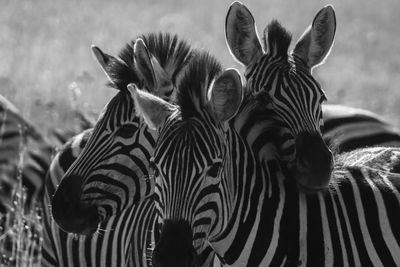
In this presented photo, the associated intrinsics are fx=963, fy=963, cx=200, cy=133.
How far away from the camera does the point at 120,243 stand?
7.05 metres

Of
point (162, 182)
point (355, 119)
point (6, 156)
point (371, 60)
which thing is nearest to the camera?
point (162, 182)

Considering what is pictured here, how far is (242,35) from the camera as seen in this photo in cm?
702

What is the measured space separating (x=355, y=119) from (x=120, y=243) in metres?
4.21

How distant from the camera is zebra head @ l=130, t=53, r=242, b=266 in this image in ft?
16.5

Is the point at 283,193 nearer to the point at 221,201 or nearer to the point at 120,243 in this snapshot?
the point at 221,201

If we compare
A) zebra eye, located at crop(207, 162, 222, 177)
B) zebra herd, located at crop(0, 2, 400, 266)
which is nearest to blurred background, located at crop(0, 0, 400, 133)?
zebra herd, located at crop(0, 2, 400, 266)

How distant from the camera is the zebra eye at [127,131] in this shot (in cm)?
638

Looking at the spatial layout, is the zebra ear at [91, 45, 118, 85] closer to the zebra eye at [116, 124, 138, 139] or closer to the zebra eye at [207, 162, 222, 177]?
the zebra eye at [116, 124, 138, 139]

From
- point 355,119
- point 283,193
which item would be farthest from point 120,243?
point 355,119

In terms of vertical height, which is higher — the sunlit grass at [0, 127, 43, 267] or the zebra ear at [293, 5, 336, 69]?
the zebra ear at [293, 5, 336, 69]

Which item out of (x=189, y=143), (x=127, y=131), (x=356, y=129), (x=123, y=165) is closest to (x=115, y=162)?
(x=123, y=165)

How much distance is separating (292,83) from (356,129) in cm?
401

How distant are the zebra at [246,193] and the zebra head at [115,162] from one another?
79cm

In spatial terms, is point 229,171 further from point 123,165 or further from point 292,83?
point 292,83
